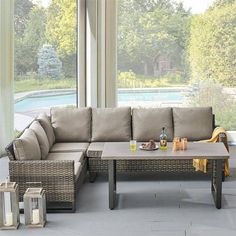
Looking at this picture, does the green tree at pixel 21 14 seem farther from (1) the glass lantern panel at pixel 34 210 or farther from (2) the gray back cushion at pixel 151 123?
(1) the glass lantern panel at pixel 34 210

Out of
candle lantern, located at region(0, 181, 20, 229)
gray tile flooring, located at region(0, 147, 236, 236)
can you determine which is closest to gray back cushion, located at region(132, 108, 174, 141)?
gray tile flooring, located at region(0, 147, 236, 236)

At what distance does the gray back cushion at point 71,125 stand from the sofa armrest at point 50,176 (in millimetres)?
1824

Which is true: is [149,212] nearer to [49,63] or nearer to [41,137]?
[41,137]

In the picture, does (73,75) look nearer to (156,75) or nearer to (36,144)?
(156,75)

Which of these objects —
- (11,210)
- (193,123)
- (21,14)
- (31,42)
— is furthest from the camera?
(31,42)

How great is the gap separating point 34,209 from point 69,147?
196cm

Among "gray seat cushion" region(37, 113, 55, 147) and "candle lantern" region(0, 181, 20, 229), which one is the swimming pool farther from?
"candle lantern" region(0, 181, 20, 229)

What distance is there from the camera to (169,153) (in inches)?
267

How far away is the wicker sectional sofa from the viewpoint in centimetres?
654

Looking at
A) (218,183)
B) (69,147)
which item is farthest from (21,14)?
(218,183)

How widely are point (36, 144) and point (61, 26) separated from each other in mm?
3360

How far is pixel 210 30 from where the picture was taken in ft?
32.8

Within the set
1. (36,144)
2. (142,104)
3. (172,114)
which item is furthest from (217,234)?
→ (142,104)

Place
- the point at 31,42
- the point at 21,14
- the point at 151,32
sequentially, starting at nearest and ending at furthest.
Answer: the point at 21,14, the point at 31,42, the point at 151,32
